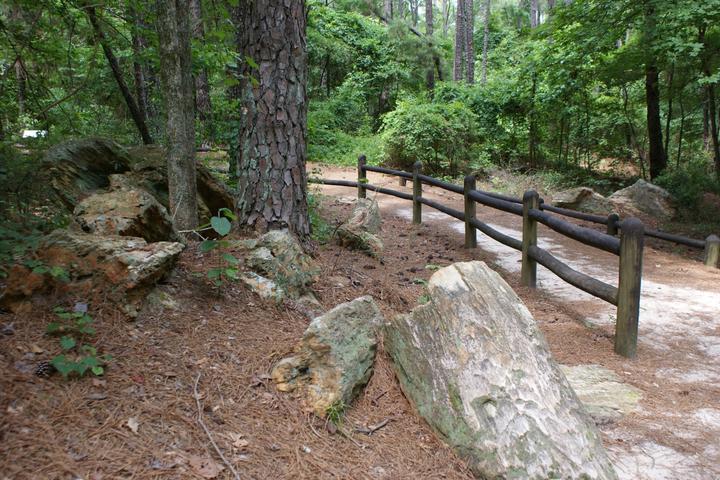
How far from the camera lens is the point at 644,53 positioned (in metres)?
11.6

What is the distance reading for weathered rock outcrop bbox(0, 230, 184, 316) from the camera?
8.65 feet

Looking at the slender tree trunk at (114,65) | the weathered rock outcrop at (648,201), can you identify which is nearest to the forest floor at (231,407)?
the slender tree trunk at (114,65)

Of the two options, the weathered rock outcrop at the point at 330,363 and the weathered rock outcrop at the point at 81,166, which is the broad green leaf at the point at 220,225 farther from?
the weathered rock outcrop at the point at 81,166

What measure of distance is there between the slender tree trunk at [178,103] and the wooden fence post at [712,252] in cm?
773

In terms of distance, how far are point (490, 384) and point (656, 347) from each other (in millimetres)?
2578

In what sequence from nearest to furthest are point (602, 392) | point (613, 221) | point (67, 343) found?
point (67, 343) < point (602, 392) < point (613, 221)

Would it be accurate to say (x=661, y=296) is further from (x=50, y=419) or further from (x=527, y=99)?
(x=527, y=99)

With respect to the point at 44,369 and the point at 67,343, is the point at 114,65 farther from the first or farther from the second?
the point at 44,369

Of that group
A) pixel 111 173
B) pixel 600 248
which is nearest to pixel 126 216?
pixel 111 173

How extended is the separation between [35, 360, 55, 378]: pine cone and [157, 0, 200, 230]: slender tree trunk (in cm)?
199

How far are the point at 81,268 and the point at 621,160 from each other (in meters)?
17.7

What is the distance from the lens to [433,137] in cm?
1531

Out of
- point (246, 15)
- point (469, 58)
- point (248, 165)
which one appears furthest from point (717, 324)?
point (469, 58)

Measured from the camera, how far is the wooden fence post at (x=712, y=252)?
793 centimetres
